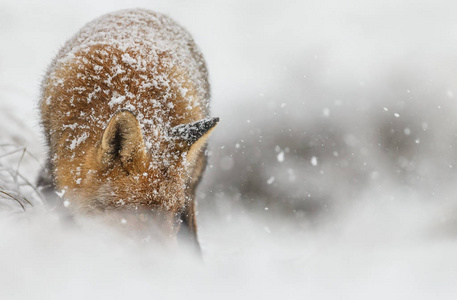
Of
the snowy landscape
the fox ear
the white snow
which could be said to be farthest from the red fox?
the white snow

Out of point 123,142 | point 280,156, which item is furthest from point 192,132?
point 280,156

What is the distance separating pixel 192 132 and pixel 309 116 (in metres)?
3.62

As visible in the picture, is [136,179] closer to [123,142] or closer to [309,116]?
[123,142]

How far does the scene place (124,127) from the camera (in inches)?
102

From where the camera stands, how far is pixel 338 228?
18.4 ft

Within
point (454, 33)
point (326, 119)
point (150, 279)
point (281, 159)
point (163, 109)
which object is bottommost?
point (150, 279)

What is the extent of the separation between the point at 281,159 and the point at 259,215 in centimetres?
95

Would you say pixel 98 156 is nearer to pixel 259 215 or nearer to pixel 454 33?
pixel 259 215

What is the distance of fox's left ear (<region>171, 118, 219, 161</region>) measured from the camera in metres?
2.83

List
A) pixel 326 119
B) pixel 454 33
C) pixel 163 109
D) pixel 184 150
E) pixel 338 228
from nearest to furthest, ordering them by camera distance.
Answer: pixel 184 150
pixel 163 109
pixel 338 228
pixel 326 119
pixel 454 33

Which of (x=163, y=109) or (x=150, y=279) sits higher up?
(x=163, y=109)

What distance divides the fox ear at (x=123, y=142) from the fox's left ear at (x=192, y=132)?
31cm

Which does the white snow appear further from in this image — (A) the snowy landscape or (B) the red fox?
(B) the red fox

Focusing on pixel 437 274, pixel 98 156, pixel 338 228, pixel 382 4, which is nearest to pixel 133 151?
pixel 98 156
